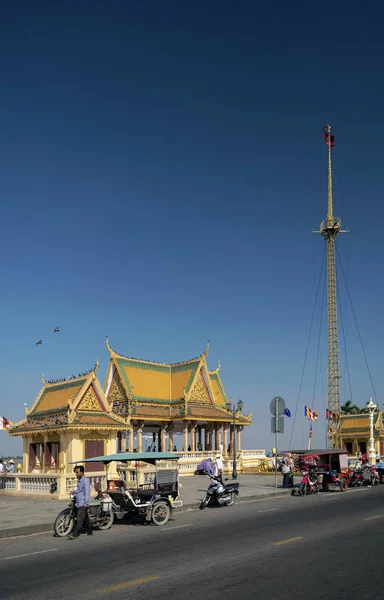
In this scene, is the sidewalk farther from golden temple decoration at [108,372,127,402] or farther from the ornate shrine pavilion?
golden temple decoration at [108,372,127,402]

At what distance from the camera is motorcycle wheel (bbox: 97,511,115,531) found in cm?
1521

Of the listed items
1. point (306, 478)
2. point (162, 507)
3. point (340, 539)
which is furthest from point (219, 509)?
point (340, 539)

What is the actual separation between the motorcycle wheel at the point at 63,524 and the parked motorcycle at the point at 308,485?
12.6 m

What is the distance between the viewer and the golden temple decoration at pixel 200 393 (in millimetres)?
48075

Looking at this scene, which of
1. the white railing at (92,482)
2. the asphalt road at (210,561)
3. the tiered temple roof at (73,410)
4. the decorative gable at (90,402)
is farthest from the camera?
the decorative gable at (90,402)

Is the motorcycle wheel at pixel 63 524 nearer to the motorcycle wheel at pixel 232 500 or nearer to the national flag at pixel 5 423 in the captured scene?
the motorcycle wheel at pixel 232 500

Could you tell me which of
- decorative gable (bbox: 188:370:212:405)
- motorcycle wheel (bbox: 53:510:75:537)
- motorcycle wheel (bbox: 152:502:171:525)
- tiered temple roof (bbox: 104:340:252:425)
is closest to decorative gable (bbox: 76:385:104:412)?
tiered temple roof (bbox: 104:340:252:425)

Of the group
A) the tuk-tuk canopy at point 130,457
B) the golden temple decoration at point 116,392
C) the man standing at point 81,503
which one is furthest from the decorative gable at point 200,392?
the man standing at point 81,503

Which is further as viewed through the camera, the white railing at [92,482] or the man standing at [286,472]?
the man standing at [286,472]

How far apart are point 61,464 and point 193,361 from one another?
22.4m

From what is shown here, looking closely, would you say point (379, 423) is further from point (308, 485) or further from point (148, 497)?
point (148, 497)

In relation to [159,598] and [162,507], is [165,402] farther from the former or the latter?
[159,598]

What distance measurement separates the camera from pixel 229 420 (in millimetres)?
48531

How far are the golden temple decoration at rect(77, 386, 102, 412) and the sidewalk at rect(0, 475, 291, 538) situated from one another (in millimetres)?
6156
